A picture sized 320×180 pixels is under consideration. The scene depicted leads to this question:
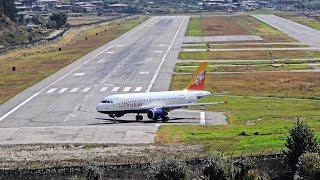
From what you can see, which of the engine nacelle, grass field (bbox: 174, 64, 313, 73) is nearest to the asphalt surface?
the engine nacelle

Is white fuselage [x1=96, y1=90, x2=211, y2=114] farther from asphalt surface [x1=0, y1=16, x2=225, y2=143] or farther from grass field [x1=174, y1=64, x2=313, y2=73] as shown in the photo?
grass field [x1=174, y1=64, x2=313, y2=73]

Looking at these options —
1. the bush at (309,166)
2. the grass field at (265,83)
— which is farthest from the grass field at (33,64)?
the bush at (309,166)

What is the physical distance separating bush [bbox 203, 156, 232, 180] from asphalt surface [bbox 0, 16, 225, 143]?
2002cm

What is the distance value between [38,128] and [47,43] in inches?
4850

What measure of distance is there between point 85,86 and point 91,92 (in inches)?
291

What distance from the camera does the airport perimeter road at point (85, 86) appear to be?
7669 centimetres

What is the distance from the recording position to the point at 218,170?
41.3 m

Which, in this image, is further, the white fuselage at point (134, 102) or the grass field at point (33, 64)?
the grass field at point (33, 64)

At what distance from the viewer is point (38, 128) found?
228 ft

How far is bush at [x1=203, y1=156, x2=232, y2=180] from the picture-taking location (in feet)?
135

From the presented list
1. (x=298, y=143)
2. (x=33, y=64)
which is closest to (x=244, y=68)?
(x=33, y=64)

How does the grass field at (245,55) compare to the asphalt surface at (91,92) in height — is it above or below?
below

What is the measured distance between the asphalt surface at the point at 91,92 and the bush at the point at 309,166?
21676 millimetres

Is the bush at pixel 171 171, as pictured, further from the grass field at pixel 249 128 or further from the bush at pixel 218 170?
the grass field at pixel 249 128
